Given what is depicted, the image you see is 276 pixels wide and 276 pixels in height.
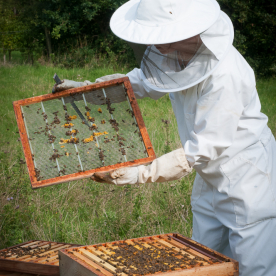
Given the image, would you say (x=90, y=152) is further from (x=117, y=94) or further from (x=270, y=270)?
(x=270, y=270)

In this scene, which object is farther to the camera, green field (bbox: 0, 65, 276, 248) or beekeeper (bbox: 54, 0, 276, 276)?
green field (bbox: 0, 65, 276, 248)

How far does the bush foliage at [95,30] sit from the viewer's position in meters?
13.7

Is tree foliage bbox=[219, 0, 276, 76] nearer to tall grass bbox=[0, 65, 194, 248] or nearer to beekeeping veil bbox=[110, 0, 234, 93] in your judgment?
tall grass bbox=[0, 65, 194, 248]

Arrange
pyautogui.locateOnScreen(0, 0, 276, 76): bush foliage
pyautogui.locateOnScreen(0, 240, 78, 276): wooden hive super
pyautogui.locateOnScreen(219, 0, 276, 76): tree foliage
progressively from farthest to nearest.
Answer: pyautogui.locateOnScreen(0, 0, 276, 76): bush foliage
pyautogui.locateOnScreen(219, 0, 276, 76): tree foliage
pyautogui.locateOnScreen(0, 240, 78, 276): wooden hive super

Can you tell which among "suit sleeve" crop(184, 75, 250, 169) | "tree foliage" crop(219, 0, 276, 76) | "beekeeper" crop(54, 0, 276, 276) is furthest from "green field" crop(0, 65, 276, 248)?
"tree foliage" crop(219, 0, 276, 76)

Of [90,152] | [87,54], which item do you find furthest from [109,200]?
[87,54]

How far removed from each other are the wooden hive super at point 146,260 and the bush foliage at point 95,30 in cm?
1218

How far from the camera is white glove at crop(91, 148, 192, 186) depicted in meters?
1.90

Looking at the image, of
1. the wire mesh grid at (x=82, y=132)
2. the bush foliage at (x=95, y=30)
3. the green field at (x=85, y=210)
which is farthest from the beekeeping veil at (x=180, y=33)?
the bush foliage at (x=95, y=30)

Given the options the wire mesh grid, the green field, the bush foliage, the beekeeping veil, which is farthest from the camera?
the bush foliage

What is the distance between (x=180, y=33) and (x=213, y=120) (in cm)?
52

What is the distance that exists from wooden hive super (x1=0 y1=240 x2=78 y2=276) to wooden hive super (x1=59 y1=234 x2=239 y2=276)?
31cm

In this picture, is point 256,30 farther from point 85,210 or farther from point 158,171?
point 158,171

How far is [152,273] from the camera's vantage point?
1.47m
